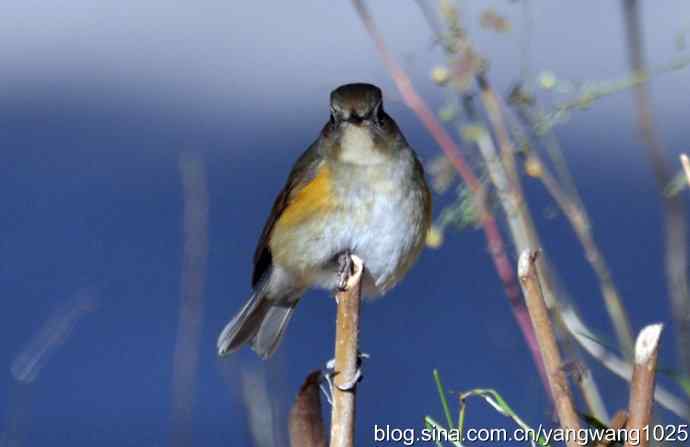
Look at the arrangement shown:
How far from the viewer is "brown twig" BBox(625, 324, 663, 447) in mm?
1698

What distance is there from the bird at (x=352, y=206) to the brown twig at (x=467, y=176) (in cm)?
46

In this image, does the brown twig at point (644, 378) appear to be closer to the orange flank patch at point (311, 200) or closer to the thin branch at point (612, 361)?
the thin branch at point (612, 361)

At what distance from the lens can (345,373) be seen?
1923 millimetres

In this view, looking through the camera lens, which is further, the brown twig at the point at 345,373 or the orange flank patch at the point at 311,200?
the orange flank patch at the point at 311,200

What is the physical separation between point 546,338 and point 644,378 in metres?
0.15

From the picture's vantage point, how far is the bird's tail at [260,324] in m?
3.29

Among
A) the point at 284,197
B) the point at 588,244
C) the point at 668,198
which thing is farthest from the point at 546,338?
the point at 284,197

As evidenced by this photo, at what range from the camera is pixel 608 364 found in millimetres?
2455

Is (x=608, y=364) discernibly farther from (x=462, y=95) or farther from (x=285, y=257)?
(x=285, y=257)

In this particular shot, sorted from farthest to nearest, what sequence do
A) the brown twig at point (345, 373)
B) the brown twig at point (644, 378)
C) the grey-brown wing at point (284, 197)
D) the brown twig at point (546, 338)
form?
the grey-brown wing at point (284, 197) < the brown twig at point (345, 373) < the brown twig at point (546, 338) < the brown twig at point (644, 378)

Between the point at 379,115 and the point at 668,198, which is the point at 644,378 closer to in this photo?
the point at 668,198

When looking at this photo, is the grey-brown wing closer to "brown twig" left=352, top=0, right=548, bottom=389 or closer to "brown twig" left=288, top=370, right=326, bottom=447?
"brown twig" left=352, top=0, right=548, bottom=389

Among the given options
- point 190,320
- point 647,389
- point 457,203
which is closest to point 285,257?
point 190,320

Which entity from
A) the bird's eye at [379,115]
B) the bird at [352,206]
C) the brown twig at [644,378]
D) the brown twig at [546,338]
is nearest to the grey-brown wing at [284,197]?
the bird at [352,206]
